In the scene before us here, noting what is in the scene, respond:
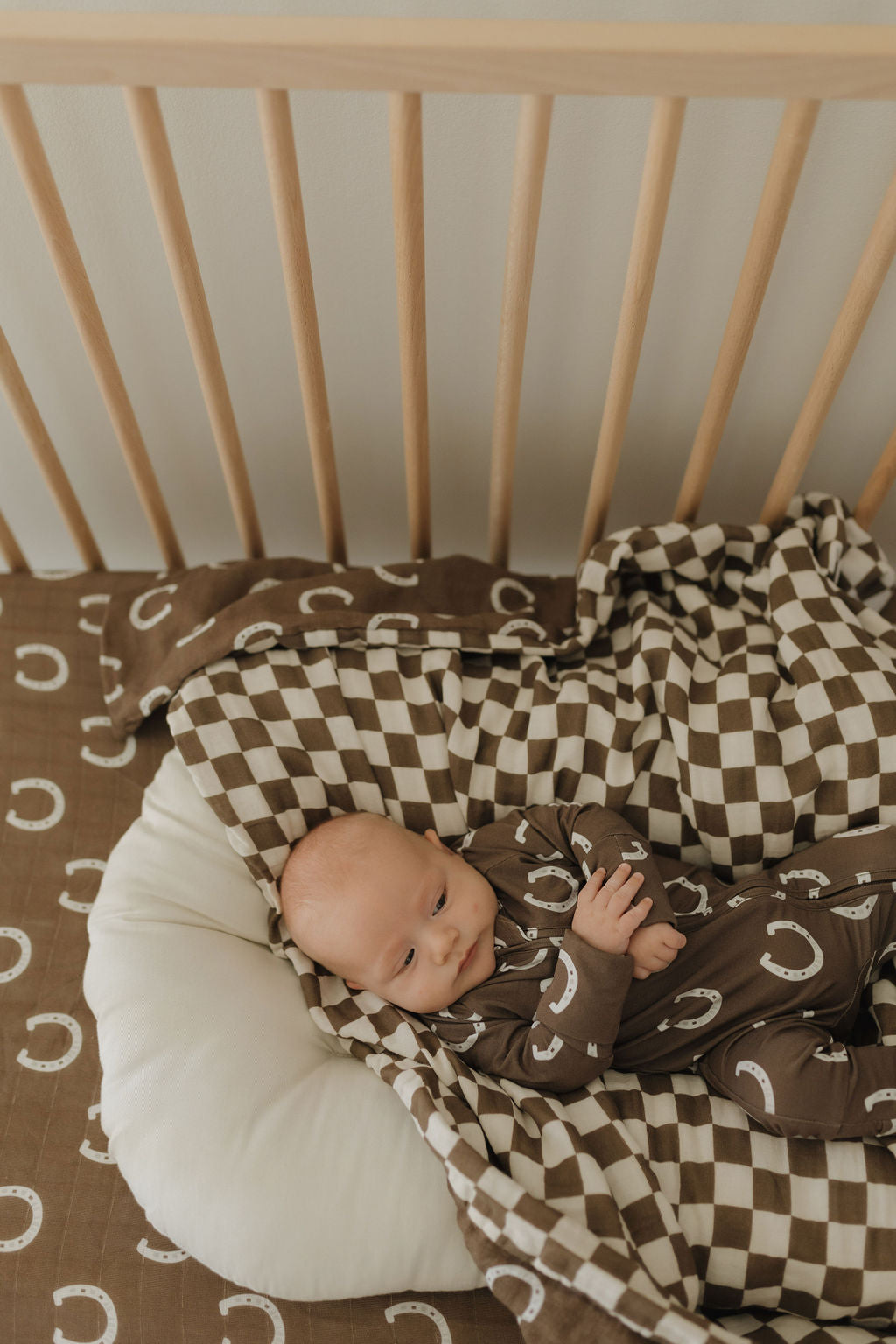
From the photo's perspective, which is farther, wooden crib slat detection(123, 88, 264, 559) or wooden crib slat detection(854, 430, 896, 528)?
wooden crib slat detection(854, 430, 896, 528)

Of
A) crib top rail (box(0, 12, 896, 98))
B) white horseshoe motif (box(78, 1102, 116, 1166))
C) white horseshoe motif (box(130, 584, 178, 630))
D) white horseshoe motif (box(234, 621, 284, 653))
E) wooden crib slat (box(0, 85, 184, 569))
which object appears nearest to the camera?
crib top rail (box(0, 12, 896, 98))

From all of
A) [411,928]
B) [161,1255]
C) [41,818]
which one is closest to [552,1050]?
[411,928]

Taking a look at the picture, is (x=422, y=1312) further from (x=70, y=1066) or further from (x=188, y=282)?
(x=188, y=282)

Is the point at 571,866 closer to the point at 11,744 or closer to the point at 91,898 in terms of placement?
the point at 91,898

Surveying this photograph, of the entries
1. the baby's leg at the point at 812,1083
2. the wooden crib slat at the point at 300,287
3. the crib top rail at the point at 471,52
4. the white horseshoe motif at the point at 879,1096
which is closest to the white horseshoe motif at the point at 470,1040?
the baby's leg at the point at 812,1083

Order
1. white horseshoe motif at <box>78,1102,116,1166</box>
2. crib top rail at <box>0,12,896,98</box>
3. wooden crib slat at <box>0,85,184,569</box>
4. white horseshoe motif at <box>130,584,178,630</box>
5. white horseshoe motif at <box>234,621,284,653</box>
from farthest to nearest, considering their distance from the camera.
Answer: white horseshoe motif at <box>130,584,178,630</box>, white horseshoe motif at <box>234,621,284,653</box>, white horseshoe motif at <box>78,1102,116,1166</box>, wooden crib slat at <box>0,85,184,569</box>, crib top rail at <box>0,12,896,98</box>

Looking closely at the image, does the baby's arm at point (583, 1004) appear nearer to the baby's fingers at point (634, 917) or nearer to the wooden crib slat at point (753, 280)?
the baby's fingers at point (634, 917)

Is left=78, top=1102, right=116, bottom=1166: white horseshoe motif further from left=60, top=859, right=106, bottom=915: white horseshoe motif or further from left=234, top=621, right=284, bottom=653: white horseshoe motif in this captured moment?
left=234, top=621, right=284, bottom=653: white horseshoe motif

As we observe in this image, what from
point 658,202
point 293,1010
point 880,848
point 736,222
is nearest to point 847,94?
point 658,202

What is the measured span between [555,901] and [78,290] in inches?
28.1

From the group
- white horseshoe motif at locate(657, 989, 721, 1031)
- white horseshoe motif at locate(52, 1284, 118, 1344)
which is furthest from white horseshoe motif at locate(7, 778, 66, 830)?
white horseshoe motif at locate(657, 989, 721, 1031)

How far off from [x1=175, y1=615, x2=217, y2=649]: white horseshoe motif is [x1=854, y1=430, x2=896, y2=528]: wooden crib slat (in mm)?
704

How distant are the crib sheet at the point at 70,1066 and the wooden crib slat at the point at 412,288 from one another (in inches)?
13.6

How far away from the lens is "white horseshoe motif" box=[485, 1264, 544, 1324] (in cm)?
70
